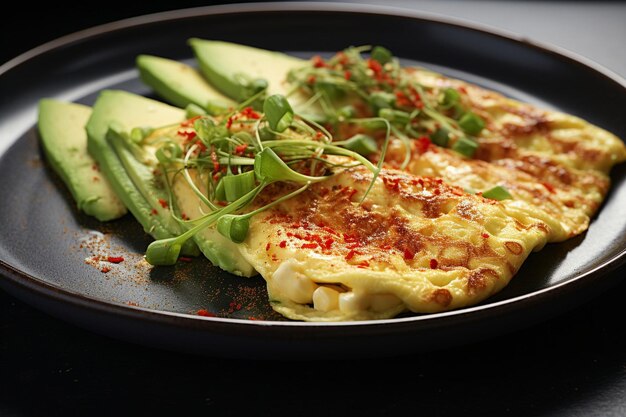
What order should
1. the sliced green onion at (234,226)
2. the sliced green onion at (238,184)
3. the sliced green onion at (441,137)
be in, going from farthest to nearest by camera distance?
the sliced green onion at (441,137), the sliced green onion at (238,184), the sliced green onion at (234,226)

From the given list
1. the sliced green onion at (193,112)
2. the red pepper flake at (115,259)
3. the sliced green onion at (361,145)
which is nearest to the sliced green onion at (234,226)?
the red pepper flake at (115,259)

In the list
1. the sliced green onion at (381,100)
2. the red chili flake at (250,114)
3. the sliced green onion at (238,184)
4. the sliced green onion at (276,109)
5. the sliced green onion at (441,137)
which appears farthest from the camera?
the sliced green onion at (381,100)

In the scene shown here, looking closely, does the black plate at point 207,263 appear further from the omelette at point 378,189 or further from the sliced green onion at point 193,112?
the sliced green onion at point 193,112

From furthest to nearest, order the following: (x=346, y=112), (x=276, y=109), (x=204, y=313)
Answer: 1. (x=346, y=112)
2. (x=276, y=109)
3. (x=204, y=313)

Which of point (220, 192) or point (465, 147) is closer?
point (220, 192)

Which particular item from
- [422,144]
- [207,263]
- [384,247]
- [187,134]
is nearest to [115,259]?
[207,263]

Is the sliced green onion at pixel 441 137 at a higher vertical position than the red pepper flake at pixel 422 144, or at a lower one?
lower

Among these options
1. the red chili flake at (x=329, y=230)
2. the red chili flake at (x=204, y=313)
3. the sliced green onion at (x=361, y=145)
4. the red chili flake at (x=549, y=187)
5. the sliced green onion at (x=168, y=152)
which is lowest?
the red chili flake at (x=204, y=313)

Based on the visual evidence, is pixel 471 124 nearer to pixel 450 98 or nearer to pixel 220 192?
pixel 450 98
